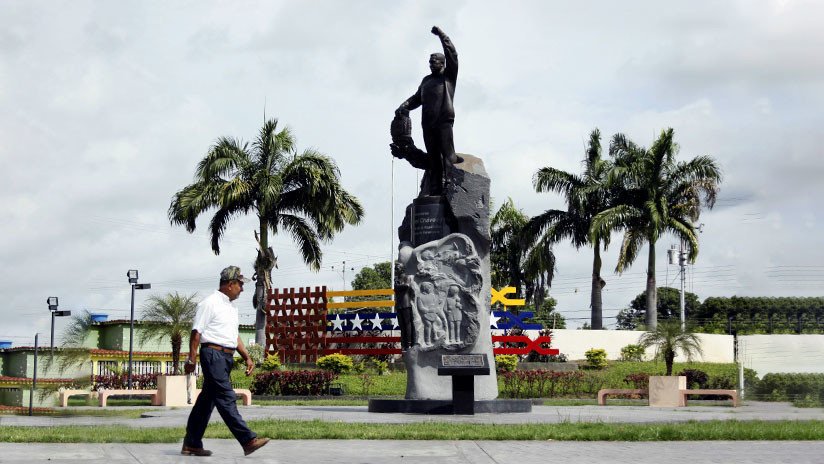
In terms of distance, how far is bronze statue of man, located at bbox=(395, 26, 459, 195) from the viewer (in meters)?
18.7

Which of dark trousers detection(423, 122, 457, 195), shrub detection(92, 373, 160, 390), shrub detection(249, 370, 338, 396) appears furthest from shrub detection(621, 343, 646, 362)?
dark trousers detection(423, 122, 457, 195)

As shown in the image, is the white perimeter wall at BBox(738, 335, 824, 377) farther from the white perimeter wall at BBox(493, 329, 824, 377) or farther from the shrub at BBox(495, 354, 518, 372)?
the shrub at BBox(495, 354, 518, 372)

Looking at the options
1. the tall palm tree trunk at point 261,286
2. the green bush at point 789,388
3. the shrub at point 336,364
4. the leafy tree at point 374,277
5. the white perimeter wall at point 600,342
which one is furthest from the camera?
the leafy tree at point 374,277

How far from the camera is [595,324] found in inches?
1671

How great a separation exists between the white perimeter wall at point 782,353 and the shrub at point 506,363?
8.71 metres

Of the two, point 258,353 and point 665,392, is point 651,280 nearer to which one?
point 258,353

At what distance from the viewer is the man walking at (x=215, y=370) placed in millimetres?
9156

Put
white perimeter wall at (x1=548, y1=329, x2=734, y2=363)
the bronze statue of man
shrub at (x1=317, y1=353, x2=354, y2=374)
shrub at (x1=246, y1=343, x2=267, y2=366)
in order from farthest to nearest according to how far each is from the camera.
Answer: white perimeter wall at (x1=548, y1=329, x2=734, y2=363), shrub at (x1=246, y1=343, x2=267, y2=366), shrub at (x1=317, y1=353, x2=354, y2=374), the bronze statue of man

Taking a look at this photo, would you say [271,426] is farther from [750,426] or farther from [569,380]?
[569,380]

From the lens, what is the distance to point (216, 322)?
367 inches

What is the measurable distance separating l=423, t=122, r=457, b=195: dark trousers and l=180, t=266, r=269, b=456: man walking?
33.1 ft

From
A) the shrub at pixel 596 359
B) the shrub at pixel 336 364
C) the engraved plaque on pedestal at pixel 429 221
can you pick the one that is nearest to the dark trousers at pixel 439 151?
the engraved plaque on pedestal at pixel 429 221

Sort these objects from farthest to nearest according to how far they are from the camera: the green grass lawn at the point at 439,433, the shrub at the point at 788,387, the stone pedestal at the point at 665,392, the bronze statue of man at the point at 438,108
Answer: the shrub at the point at 788,387, the stone pedestal at the point at 665,392, the bronze statue of man at the point at 438,108, the green grass lawn at the point at 439,433

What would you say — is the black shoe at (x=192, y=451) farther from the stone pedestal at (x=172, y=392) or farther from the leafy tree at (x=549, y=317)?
the leafy tree at (x=549, y=317)
